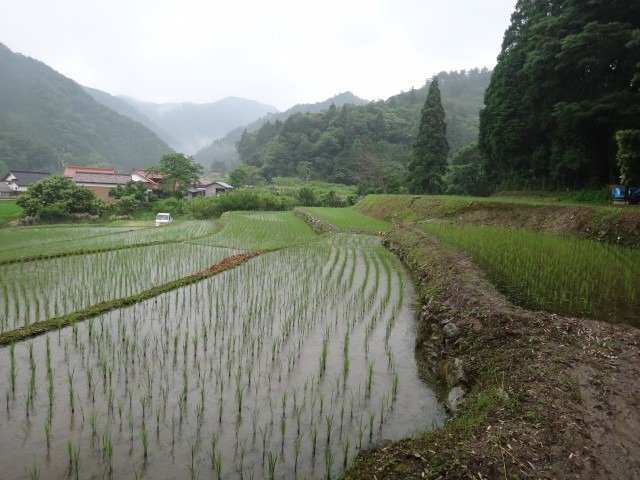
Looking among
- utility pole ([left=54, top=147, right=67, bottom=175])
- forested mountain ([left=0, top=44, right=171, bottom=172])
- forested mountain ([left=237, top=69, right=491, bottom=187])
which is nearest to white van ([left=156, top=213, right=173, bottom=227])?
forested mountain ([left=237, top=69, right=491, bottom=187])

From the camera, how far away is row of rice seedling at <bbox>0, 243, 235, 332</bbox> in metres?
6.19

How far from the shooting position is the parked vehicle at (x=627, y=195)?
11.6m

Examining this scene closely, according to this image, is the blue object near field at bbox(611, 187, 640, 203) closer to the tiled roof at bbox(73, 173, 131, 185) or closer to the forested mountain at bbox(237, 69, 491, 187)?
the forested mountain at bbox(237, 69, 491, 187)

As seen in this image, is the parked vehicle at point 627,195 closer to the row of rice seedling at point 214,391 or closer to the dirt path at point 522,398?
the dirt path at point 522,398

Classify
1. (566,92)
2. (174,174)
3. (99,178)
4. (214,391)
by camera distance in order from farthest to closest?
(99,178), (174,174), (566,92), (214,391)

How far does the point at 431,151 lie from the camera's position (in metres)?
28.4

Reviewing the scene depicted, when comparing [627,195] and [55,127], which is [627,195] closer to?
[627,195]

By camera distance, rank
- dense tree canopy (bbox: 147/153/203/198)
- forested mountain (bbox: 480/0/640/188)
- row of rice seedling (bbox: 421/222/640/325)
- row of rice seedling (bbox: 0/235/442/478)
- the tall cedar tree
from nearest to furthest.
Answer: row of rice seedling (bbox: 0/235/442/478), row of rice seedling (bbox: 421/222/640/325), forested mountain (bbox: 480/0/640/188), the tall cedar tree, dense tree canopy (bbox: 147/153/203/198)

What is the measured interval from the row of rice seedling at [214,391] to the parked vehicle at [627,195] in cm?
1005

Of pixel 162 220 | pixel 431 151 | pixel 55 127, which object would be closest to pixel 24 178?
pixel 55 127

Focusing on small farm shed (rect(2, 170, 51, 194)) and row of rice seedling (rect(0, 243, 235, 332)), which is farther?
small farm shed (rect(2, 170, 51, 194))

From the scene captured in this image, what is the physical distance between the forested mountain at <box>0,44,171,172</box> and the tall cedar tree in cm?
5364

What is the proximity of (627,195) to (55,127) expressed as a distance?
7638cm

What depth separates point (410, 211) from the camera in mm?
19109
